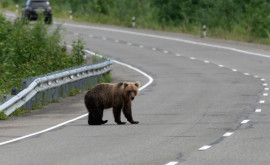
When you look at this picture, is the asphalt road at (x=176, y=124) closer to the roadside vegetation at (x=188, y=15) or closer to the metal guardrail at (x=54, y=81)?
the metal guardrail at (x=54, y=81)

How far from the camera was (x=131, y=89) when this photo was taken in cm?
1574

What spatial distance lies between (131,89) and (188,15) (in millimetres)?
45082

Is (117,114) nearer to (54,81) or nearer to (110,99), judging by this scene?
(110,99)

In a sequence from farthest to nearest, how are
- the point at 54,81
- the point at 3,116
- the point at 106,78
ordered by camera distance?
the point at 106,78 < the point at 54,81 < the point at 3,116

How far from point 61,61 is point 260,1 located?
25325mm

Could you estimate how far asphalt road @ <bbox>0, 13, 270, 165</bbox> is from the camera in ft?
40.6

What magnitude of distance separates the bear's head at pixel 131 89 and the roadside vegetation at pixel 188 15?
3133 centimetres

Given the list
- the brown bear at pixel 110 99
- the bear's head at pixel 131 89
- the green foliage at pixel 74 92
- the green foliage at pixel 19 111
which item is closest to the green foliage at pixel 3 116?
the green foliage at pixel 19 111

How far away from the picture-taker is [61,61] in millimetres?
29594

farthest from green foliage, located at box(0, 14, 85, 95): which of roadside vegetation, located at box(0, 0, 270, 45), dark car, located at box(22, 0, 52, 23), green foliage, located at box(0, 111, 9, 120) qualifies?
dark car, located at box(22, 0, 52, 23)

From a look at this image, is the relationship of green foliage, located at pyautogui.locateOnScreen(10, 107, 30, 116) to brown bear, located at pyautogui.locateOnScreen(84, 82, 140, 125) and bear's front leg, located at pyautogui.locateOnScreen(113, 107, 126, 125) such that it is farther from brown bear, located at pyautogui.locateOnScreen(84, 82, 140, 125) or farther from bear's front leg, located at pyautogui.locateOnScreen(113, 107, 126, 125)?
bear's front leg, located at pyautogui.locateOnScreen(113, 107, 126, 125)

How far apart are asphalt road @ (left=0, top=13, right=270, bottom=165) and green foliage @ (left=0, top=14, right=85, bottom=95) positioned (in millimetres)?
2294

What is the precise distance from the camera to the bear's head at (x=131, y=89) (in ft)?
51.4

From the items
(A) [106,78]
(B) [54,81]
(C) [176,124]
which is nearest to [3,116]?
(B) [54,81]
